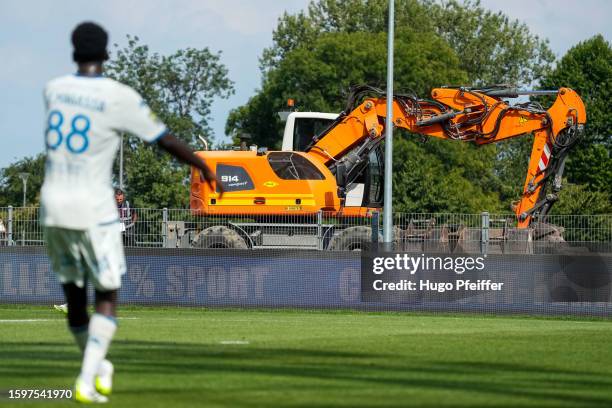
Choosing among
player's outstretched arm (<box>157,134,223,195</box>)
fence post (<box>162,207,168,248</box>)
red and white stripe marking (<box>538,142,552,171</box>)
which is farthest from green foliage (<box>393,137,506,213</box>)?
player's outstretched arm (<box>157,134,223,195</box>)

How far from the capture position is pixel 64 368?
9781 mm

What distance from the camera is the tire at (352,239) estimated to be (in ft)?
90.8

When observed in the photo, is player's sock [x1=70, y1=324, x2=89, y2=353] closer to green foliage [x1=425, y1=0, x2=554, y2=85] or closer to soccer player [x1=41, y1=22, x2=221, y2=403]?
soccer player [x1=41, y1=22, x2=221, y2=403]

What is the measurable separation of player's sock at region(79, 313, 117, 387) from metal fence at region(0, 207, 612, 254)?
61.5 ft

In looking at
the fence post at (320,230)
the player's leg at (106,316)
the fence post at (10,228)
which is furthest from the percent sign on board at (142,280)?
the player's leg at (106,316)

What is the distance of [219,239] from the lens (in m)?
29.1

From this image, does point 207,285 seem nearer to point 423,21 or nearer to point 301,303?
point 301,303

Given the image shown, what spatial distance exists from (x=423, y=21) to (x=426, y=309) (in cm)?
6881

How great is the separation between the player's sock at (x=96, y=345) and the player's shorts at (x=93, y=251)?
201 mm

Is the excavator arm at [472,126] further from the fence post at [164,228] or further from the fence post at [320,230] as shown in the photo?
the fence post at [164,228]

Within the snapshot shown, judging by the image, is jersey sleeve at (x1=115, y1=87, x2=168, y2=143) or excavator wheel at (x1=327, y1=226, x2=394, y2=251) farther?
excavator wheel at (x1=327, y1=226, x2=394, y2=251)

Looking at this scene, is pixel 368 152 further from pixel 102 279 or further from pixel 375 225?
pixel 102 279

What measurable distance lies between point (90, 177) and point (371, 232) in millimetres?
20671

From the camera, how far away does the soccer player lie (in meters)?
7.81
